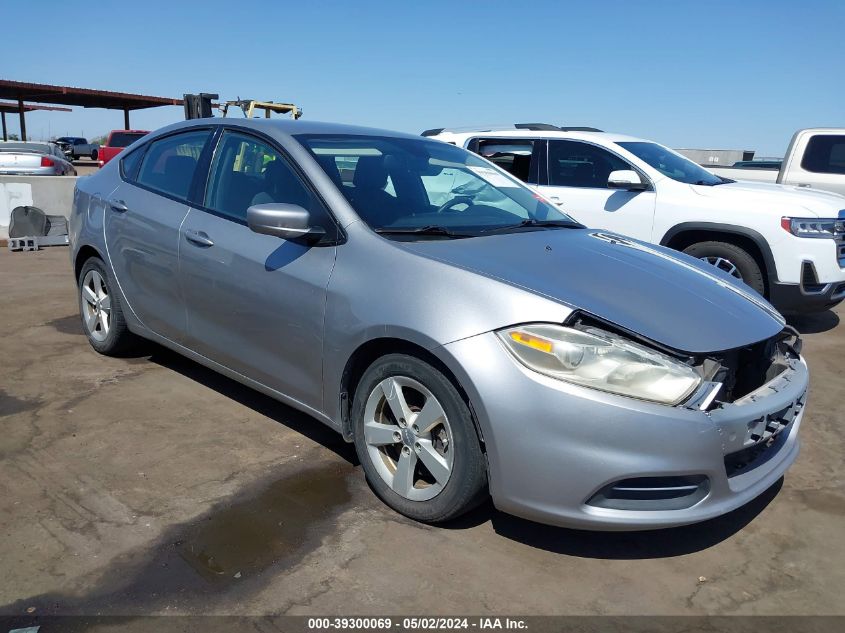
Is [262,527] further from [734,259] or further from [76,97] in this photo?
[76,97]

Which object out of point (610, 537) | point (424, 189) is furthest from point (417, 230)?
point (610, 537)

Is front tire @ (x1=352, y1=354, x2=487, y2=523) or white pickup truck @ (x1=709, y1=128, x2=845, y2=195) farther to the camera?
white pickup truck @ (x1=709, y1=128, x2=845, y2=195)

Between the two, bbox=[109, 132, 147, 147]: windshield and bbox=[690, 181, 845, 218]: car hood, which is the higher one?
bbox=[690, 181, 845, 218]: car hood

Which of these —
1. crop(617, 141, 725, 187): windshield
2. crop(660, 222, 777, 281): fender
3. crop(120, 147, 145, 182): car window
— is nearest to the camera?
crop(120, 147, 145, 182): car window

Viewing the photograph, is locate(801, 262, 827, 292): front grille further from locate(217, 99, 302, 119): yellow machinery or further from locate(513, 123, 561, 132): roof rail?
locate(217, 99, 302, 119): yellow machinery

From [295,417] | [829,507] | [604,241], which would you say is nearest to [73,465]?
[295,417]

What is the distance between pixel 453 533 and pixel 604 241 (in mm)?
1672

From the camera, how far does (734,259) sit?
660cm

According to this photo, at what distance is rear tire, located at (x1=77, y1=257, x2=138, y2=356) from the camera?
4781 millimetres

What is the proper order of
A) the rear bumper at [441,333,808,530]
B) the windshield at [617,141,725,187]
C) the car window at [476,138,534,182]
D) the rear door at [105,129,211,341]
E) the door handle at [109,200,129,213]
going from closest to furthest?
1. the rear bumper at [441,333,808,530]
2. the rear door at [105,129,211,341]
3. the door handle at [109,200,129,213]
4. the windshield at [617,141,725,187]
5. the car window at [476,138,534,182]

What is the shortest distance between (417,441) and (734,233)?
478 centimetres

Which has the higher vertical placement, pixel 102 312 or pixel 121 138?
pixel 102 312

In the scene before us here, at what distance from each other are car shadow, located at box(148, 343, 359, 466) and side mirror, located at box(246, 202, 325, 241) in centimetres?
116

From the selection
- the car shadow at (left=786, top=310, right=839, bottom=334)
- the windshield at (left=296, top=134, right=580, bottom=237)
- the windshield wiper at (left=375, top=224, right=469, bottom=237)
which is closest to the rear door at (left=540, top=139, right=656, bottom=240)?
the car shadow at (left=786, top=310, right=839, bottom=334)
